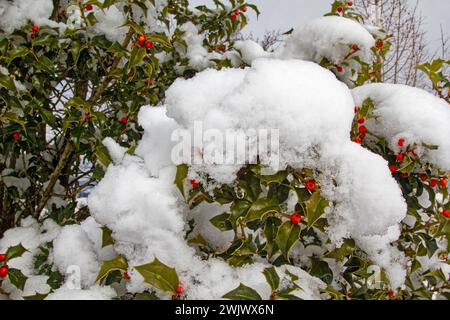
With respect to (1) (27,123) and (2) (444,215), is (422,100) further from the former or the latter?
(1) (27,123)

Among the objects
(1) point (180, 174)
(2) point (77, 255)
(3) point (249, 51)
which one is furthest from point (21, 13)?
(1) point (180, 174)

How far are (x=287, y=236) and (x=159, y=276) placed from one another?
32 centimetres

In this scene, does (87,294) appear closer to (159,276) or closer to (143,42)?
(159,276)

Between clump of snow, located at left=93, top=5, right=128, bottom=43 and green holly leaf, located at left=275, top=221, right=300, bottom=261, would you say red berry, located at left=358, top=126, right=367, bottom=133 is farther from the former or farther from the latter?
clump of snow, located at left=93, top=5, right=128, bottom=43

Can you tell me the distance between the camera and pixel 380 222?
0.93m

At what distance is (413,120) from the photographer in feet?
3.96

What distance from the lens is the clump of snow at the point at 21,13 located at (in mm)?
1814

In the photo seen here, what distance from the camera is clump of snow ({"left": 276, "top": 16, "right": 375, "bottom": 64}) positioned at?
1.67m

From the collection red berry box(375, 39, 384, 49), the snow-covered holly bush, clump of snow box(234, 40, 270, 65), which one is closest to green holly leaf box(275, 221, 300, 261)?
the snow-covered holly bush

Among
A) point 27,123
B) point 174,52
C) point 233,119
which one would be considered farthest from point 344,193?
point 174,52

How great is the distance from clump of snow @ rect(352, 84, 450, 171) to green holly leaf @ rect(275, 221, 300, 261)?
0.50 meters

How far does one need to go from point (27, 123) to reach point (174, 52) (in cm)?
106

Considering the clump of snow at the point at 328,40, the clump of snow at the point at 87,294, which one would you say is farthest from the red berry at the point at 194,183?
the clump of snow at the point at 328,40

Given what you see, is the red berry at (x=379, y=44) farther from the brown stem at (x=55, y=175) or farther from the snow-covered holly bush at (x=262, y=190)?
the brown stem at (x=55, y=175)
